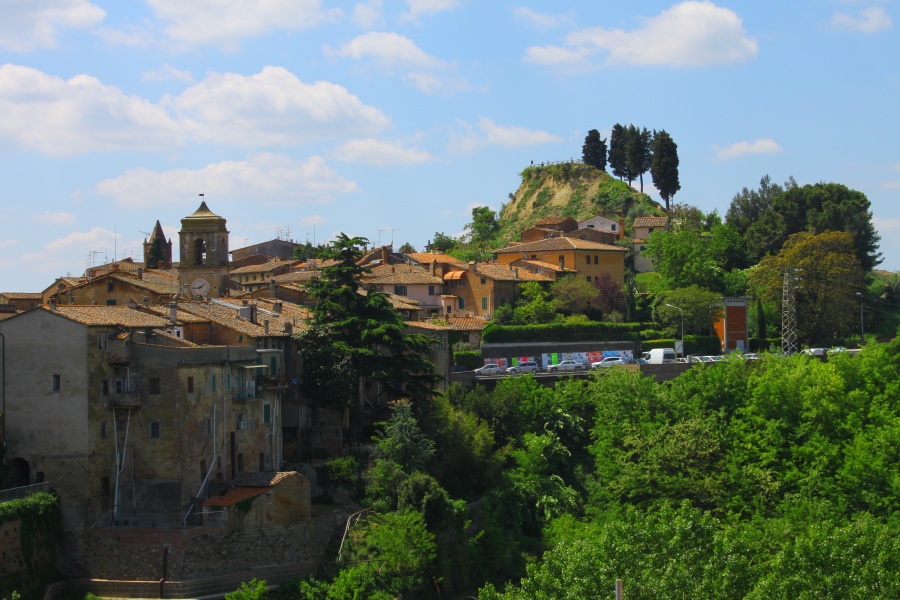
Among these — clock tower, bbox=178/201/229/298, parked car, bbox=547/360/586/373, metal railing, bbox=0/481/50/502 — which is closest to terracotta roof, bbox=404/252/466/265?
parked car, bbox=547/360/586/373

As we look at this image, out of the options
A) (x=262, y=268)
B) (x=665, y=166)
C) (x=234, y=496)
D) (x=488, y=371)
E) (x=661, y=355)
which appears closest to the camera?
(x=234, y=496)

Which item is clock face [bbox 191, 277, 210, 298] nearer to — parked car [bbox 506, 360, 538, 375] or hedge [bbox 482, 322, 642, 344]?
parked car [bbox 506, 360, 538, 375]

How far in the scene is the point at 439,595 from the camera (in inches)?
2008

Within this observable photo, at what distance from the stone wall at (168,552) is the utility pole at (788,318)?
43569 mm

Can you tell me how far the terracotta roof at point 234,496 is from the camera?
47969 millimetres

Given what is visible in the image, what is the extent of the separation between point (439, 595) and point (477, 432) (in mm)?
9777

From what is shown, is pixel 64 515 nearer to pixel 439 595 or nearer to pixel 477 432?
pixel 439 595

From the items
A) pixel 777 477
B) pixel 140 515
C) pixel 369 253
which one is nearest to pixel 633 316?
pixel 369 253

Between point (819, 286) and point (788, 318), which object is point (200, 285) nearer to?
point (788, 318)

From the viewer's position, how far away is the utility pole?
272ft

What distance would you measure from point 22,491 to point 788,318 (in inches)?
2006

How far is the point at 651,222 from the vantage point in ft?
364

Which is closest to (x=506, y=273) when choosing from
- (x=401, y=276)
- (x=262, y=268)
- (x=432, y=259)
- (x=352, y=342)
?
(x=401, y=276)

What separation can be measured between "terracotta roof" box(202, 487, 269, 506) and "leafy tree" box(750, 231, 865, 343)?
4842 cm
